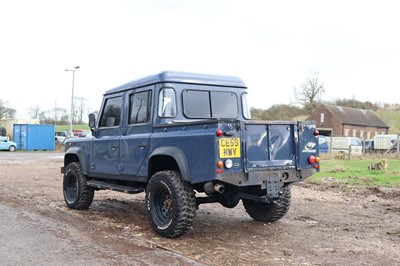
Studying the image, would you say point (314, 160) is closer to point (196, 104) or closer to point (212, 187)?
point (212, 187)

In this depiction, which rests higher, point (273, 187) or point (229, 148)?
point (229, 148)

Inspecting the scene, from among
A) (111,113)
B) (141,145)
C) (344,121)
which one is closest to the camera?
(141,145)

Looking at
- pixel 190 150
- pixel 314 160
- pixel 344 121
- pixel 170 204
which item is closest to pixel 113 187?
pixel 170 204

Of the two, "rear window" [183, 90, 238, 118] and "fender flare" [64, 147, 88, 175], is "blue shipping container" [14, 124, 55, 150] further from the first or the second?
"rear window" [183, 90, 238, 118]

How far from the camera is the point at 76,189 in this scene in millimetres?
9180

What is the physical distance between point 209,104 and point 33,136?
3745cm

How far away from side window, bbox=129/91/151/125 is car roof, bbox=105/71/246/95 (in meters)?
0.17

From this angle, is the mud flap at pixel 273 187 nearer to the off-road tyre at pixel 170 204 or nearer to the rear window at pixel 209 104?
the off-road tyre at pixel 170 204

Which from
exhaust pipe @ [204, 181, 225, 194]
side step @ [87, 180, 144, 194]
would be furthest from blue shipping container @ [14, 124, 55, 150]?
exhaust pipe @ [204, 181, 225, 194]

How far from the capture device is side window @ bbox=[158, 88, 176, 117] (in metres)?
7.10

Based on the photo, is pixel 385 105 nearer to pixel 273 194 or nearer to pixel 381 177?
pixel 381 177

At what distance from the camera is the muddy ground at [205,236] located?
5.54m

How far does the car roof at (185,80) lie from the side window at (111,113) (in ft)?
0.83

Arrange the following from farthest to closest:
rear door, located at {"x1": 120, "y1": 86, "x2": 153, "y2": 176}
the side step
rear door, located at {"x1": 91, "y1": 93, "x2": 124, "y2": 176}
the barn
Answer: the barn
rear door, located at {"x1": 91, "y1": 93, "x2": 124, "y2": 176}
the side step
rear door, located at {"x1": 120, "y1": 86, "x2": 153, "y2": 176}
